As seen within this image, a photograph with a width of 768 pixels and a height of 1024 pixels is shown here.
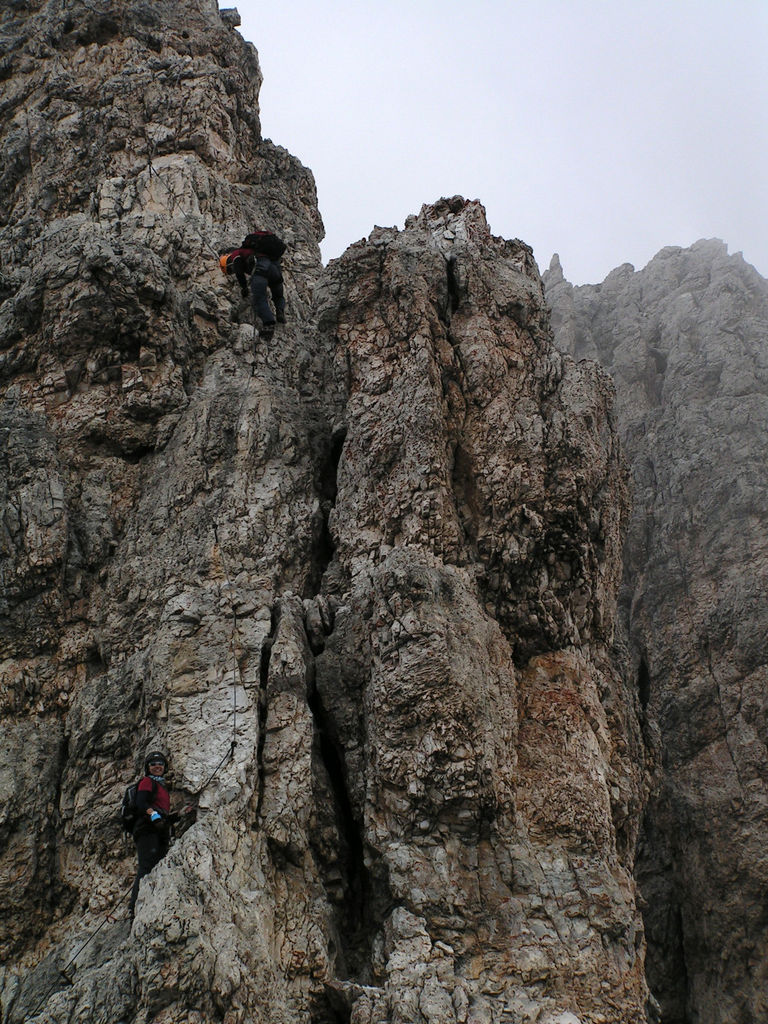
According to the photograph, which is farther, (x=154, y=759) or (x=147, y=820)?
(x=154, y=759)

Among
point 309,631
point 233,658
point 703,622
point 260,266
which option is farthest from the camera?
point 703,622

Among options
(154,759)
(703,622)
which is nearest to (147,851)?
(154,759)

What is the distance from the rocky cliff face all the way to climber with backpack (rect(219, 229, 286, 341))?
66 centimetres

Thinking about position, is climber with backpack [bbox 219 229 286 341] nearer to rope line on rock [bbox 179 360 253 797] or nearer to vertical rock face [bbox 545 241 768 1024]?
rope line on rock [bbox 179 360 253 797]

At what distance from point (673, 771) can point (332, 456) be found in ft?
49.5

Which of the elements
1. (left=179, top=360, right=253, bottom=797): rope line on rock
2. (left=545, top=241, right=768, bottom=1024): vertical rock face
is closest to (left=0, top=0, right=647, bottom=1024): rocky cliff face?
(left=179, top=360, right=253, bottom=797): rope line on rock

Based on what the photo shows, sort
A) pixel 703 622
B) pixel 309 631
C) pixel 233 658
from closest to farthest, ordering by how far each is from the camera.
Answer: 1. pixel 233 658
2. pixel 309 631
3. pixel 703 622

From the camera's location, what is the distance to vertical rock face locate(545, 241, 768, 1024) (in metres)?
24.3

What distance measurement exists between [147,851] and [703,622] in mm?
20790

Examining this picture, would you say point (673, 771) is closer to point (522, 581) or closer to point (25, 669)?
point (522, 581)

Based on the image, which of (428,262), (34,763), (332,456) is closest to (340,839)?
(34,763)

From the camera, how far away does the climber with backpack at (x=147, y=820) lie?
12.9 meters

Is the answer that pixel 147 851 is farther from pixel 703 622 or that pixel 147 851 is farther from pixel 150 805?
pixel 703 622

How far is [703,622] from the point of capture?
28906mm
